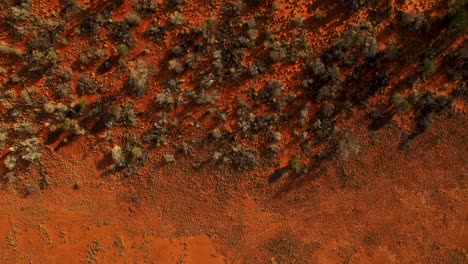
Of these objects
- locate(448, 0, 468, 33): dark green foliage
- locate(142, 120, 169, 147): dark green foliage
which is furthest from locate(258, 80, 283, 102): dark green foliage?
locate(448, 0, 468, 33): dark green foliage

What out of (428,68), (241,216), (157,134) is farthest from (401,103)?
(157,134)

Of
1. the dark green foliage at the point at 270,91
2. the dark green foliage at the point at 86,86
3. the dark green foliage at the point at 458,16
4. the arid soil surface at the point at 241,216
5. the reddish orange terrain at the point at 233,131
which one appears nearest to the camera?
the dark green foliage at the point at 458,16

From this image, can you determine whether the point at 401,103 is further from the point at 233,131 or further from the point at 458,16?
the point at 233,131

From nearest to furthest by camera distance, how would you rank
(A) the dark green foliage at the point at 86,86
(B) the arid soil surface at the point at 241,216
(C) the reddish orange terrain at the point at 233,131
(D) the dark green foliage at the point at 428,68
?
1. (D) the dark green foliage at the point at 428,68
2. (C) the reddish orange terrain at the point at 233,131
3. (A) the dark green foliage at the point at 86,86
4. (B) the arid soil surface at the point at 241,216

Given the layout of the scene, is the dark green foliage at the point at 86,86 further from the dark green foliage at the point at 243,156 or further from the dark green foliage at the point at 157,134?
the dark green foliage at the point at 243,156

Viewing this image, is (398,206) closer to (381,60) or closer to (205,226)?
(381,60)

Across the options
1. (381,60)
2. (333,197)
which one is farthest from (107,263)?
(381,60)

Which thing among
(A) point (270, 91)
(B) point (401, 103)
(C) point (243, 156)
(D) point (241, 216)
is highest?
(A) point (270, 91)

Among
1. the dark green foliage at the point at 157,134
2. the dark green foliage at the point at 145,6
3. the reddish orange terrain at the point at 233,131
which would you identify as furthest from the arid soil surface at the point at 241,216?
the dark green foliage at the point at 145,6
